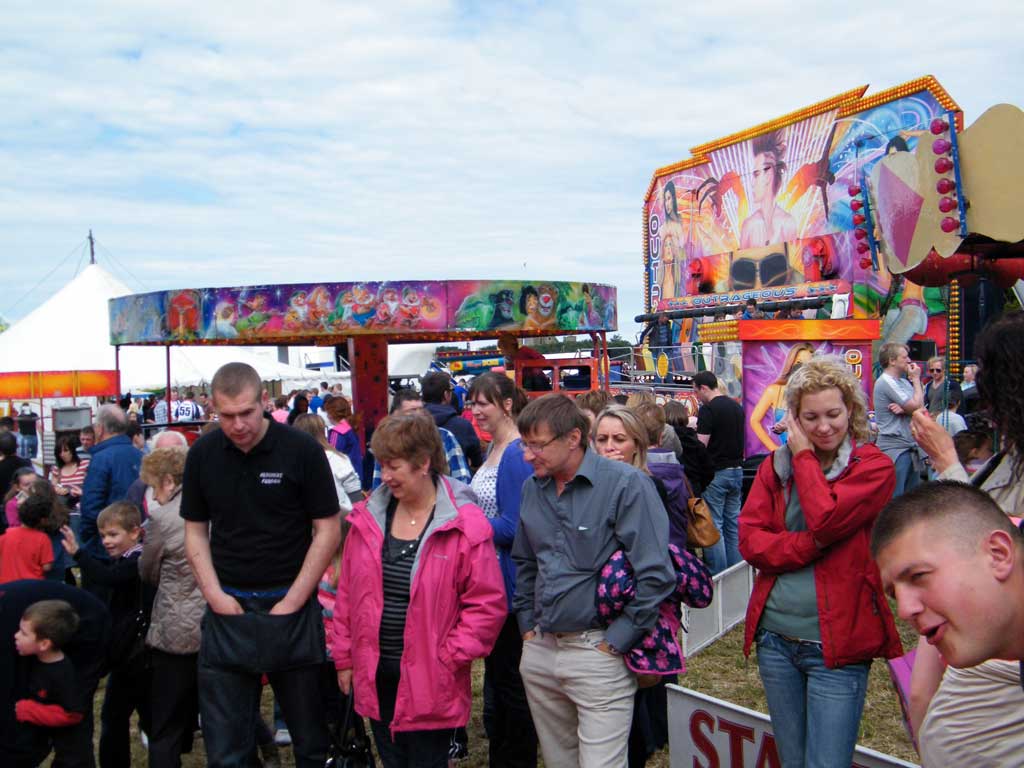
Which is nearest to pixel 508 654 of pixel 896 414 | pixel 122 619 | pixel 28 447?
pixel 122 619

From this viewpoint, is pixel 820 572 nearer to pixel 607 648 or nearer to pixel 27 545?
pixel 607 648

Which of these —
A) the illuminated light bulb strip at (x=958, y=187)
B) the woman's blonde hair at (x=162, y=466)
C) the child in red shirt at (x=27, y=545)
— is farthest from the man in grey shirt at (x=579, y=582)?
the illuminated light bulb strip at (x=958, y=187)

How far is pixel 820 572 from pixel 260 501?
78.9 inches

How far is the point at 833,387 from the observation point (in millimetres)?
2734

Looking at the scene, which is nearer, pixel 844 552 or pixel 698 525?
pixel 844 552

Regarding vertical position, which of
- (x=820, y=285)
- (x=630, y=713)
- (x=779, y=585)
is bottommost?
(x=630, y=713)

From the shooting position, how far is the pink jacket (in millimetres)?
2879

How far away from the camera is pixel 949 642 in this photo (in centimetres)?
138

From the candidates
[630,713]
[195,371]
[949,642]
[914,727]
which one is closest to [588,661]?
[630,713]

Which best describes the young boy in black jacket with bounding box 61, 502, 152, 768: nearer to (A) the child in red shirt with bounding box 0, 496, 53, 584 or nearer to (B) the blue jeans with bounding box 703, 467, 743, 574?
(A) the child in red shirt with bounding box 0, 496, 53, 584

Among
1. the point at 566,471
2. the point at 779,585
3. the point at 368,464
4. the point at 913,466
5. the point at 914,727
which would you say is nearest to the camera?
the point at 914,727

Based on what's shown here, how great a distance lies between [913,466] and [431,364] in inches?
971

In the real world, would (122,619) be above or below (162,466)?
below

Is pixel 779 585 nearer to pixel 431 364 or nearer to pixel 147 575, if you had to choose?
pixel 147 575
